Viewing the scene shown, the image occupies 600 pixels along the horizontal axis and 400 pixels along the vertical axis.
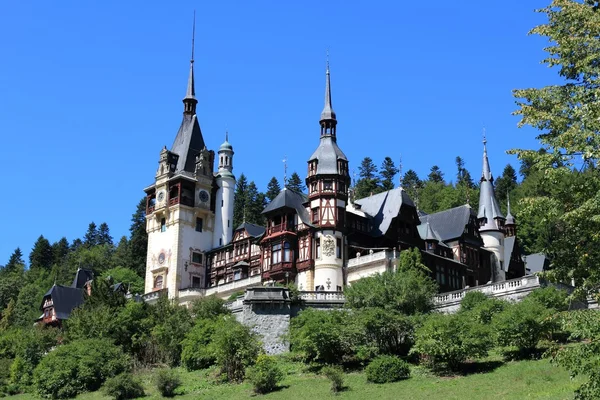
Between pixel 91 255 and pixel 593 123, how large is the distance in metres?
103

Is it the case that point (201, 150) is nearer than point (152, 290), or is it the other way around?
point (152, 290)

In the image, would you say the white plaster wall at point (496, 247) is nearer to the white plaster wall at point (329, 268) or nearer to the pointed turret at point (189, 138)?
the white plaster wall at point (329, 268)

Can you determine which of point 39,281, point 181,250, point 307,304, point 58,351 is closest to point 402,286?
point 307,304

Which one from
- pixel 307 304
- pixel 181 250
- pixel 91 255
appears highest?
pixel 91 255

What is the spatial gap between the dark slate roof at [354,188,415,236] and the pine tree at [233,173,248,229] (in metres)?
32.8

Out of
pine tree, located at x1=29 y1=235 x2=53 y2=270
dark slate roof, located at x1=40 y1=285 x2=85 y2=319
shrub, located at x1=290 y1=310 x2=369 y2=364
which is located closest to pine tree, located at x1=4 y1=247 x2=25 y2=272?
pine tree, located at x1=29 y1=235 x2=53 y2=270

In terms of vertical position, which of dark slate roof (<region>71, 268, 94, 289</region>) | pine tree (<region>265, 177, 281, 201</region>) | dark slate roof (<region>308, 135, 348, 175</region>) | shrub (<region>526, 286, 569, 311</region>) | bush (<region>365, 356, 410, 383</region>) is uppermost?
pine tree (<region>265, 177, 281, 201</region>)

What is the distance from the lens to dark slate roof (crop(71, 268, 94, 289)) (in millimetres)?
90750

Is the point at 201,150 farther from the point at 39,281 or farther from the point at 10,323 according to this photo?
the point at 39,281

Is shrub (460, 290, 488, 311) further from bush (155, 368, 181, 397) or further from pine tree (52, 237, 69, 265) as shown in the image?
pine tree (52, 237, 69, 265)

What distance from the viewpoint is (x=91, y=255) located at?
384ft

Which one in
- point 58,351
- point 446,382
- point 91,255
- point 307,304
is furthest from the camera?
point 91,255

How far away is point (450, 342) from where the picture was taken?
3775cm

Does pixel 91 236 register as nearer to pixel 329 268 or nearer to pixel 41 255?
pixel 41 255
